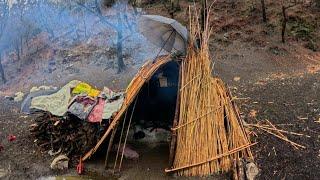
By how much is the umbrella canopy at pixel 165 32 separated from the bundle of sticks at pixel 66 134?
6.13 feet

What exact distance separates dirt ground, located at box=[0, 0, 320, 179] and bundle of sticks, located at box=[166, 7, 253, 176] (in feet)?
1.11

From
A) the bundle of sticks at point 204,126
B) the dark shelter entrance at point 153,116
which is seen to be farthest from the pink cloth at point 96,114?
the bundle of sticks at point 204,126

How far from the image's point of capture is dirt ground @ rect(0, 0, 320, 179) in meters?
8.09

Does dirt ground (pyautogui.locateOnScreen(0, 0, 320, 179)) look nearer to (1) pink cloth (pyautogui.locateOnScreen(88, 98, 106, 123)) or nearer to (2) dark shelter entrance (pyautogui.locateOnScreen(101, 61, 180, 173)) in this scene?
(2) dark shelter entrance (pyautogui.locateOnScreen(101, 61, 180, 173))

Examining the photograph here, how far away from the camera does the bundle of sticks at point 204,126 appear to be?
25.5 ft

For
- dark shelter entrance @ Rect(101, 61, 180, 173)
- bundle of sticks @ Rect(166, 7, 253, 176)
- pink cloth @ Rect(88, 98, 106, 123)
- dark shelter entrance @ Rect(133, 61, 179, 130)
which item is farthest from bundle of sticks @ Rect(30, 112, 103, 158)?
bundle of sticks @ Rect(166, 7, 253, 176)

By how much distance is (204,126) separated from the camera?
7.85m

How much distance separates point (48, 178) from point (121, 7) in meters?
9.10

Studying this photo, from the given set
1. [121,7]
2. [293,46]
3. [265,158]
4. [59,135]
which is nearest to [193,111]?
[265,158]

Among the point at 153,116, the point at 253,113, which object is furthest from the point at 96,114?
the point at 253,113

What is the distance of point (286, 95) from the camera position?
10.8m

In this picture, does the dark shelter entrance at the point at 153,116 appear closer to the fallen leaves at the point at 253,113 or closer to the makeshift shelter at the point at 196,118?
the makeshift shelter at the point at 196,118

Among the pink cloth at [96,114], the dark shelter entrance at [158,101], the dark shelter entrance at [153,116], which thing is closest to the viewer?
the pink cloth at [96,114]

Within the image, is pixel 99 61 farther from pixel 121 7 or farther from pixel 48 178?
pixel 48 178
